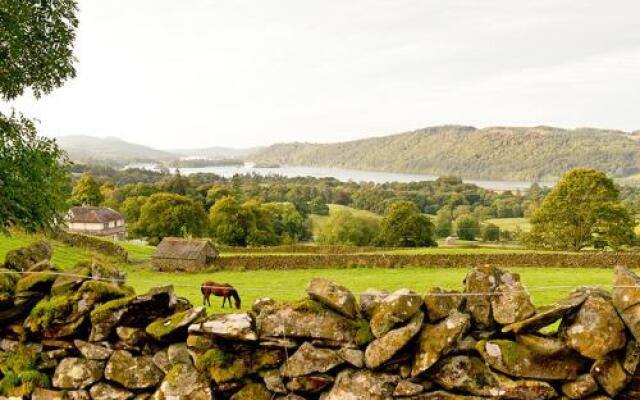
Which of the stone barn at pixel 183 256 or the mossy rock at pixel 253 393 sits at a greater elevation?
the mossy rock at pixel 253 393

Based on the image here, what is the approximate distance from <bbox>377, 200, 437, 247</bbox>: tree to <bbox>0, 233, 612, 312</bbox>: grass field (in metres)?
34.0

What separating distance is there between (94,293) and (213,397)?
261 cm

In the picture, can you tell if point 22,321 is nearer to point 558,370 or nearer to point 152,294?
point 152,294

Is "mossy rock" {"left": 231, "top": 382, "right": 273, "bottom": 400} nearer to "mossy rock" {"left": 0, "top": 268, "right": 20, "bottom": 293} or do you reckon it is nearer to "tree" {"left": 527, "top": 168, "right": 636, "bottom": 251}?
"mossy rock" {"left": 0, "top": 268, "right": 20, "bottom": 293}

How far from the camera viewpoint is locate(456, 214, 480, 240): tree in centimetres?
9575

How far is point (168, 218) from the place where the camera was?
65.5m

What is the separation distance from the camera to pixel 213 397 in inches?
292

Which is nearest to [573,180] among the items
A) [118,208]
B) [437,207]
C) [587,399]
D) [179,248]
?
[179,248]

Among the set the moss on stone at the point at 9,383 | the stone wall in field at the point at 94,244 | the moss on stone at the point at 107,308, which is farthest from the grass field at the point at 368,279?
the moss on stone at the point at 107,308

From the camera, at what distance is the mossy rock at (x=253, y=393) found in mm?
7348

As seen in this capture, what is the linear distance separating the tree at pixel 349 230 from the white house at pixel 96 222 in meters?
33.9

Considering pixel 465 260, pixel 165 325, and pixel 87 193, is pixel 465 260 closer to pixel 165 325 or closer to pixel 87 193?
pixel 165 325

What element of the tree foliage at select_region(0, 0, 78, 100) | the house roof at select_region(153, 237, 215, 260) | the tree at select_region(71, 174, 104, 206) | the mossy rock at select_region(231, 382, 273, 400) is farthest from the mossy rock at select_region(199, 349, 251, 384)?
the tree at select_region(71, 174, 104, 206)

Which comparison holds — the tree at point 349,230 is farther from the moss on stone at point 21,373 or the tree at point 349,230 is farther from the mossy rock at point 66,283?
the moss on stone at point 21,373
